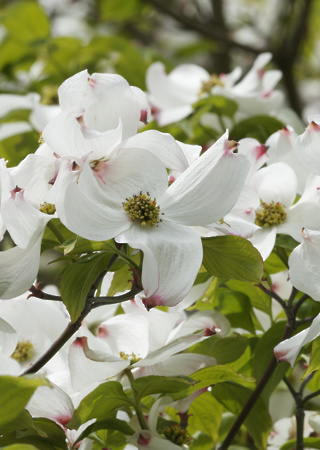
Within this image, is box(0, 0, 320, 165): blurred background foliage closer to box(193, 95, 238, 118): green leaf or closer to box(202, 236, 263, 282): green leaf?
box(193, 95, 238, 118): green leaf

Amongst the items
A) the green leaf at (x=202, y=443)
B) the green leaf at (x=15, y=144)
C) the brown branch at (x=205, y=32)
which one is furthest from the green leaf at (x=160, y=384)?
the brown branch at (x=205, y=32)

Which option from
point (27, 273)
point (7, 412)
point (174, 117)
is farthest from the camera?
point (174, 117)

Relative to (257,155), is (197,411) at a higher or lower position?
lower

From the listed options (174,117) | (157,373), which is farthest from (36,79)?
(157,373)

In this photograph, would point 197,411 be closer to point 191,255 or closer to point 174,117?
point 191,255

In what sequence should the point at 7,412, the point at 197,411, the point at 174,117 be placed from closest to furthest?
the point at 7,412 < the point at 197,411 < the point at 174,117

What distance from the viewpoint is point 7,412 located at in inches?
19.7

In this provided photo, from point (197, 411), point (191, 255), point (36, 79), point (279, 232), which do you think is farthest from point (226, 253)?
point (36, 79)

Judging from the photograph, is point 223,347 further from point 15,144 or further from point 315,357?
point 15,144

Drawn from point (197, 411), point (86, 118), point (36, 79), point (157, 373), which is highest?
point (86, 118)

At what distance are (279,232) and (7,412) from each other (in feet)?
1.26

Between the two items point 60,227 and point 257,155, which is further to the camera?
point 257,155

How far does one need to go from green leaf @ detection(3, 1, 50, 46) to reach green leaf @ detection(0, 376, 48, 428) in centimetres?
151

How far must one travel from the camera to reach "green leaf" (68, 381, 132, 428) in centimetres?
65
